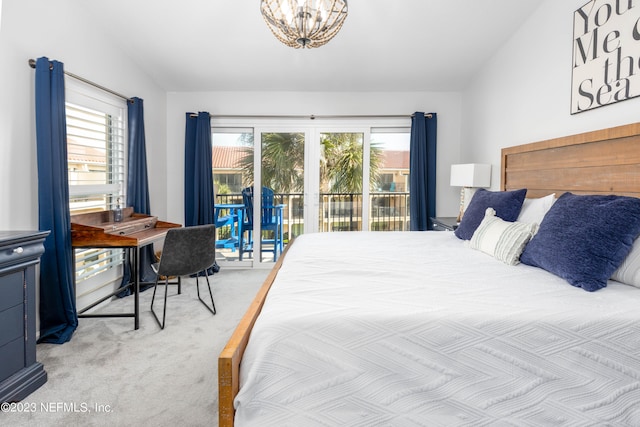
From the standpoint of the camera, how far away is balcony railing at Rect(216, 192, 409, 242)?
478 cm

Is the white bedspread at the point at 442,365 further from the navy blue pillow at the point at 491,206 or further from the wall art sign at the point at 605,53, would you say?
the wall art sign at the point at 605,53

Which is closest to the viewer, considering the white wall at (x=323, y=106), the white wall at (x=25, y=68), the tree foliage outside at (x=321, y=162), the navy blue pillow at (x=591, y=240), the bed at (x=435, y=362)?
the bed at (x=435, y=362)

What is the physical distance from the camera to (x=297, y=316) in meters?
1.27

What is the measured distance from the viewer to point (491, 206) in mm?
2727

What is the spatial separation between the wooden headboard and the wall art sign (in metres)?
0.24

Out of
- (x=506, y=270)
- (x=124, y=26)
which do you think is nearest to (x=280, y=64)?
(x=124, y=26)

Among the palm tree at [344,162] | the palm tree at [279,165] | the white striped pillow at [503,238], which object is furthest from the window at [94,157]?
the white striped pillow at [503,238]

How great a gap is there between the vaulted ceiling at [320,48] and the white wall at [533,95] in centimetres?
22

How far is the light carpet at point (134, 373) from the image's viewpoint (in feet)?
5.82

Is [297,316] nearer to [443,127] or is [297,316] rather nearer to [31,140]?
[31,140]

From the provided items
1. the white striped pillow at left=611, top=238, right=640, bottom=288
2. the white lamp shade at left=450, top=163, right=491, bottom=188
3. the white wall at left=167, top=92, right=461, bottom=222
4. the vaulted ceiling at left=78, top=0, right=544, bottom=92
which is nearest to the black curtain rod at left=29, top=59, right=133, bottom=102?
the vaulted ceiling at left=78, top=0, right=544, bottom=92

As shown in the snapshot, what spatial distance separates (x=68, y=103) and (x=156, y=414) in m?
2.52

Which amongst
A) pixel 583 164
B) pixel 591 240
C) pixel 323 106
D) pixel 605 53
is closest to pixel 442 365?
pixel 591 240

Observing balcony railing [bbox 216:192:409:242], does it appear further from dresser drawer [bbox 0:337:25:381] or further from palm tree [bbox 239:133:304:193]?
dresser drawer [bbox 0:337:25:381]
